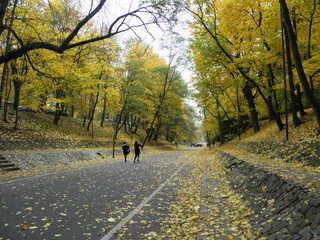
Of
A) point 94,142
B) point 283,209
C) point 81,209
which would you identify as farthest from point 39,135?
point 283,209

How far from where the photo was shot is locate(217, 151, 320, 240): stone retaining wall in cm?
322

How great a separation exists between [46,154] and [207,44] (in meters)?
14.1

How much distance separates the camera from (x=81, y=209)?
5.35 m

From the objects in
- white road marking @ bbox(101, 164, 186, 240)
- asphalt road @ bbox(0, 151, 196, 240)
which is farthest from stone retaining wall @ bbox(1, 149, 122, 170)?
white road marking @ bbox(101, 164, 186, 240)

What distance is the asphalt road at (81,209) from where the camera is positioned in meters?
4.07

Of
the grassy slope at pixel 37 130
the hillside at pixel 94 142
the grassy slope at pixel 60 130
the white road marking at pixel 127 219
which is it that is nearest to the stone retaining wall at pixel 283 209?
the white road marking at pixel 127 219

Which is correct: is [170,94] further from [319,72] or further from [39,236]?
[39,236]

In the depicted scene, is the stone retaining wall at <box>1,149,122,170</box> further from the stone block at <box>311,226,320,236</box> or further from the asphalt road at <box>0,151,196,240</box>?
the stone block at <box>311,226,320,236</box>

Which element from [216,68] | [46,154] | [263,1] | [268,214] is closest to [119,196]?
[268,214]

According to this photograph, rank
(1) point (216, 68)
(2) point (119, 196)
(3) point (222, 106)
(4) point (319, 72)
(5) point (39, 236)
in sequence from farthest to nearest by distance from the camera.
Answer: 1. (3) point (222, 106)
2. (1) point (216, 68)
3. (4) point (319, 72)
4. (2) point (119, 196)
5. (5) point (39, 236)

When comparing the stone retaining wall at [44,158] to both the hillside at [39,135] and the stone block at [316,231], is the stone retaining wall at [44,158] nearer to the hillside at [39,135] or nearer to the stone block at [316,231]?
the hillside at [39,135]

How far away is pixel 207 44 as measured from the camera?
1670cm

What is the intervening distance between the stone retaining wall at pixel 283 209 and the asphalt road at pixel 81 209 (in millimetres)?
2124

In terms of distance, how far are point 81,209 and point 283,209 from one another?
445cm
